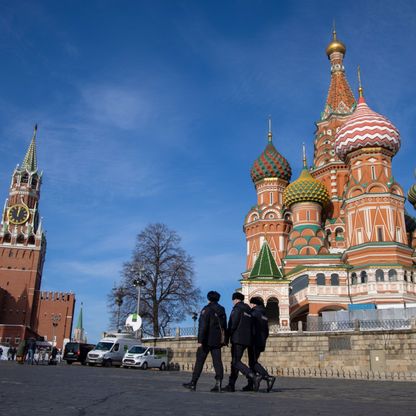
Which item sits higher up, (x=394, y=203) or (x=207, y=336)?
(x=394, y=203)

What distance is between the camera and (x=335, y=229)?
43906 millimetres

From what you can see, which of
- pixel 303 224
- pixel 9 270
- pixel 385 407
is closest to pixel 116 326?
pixel 303 224

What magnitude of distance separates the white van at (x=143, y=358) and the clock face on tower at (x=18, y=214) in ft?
189

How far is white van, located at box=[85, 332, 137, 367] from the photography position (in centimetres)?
2448

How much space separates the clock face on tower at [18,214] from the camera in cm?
7669

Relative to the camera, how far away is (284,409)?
5.72m

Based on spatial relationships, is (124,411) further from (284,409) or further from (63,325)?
(63,325)

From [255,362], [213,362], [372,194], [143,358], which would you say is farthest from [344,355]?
[372,194]

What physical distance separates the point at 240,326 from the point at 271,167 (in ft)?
136

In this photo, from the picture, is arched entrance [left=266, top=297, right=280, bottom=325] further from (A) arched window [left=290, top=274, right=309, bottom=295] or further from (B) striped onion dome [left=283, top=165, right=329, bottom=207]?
(B) striped onion dome [left=283, top=165, right=329, bottom=207]

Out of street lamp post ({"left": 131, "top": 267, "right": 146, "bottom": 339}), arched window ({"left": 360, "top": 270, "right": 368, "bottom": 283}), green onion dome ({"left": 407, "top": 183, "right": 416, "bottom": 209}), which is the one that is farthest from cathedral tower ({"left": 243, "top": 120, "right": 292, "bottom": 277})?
street lamp post ({"left": 131, "top": 267, "right": 146, "bottom": 339})

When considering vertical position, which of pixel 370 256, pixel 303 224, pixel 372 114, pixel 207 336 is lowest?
pixel 207 336

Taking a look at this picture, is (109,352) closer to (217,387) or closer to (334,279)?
(217,387)

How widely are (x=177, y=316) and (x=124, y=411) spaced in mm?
32679
